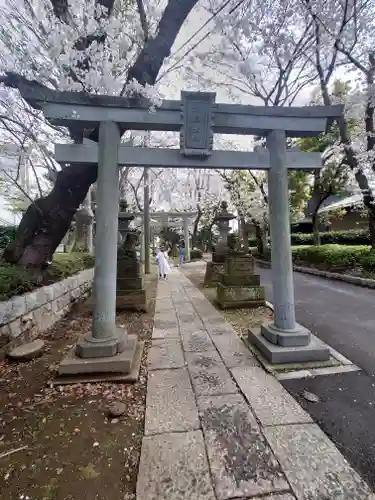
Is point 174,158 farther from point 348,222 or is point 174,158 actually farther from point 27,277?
point 348,222

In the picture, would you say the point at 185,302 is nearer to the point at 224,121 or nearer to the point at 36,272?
the point at 36,272

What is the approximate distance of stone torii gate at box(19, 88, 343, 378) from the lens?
3383 millimetres

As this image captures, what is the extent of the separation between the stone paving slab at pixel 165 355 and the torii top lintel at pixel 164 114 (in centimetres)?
338

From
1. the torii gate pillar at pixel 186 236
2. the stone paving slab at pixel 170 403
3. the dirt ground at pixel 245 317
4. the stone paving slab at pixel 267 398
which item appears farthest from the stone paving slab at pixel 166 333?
the torii gate pillar at pixel 186 236

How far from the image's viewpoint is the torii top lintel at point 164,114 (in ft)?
11.1

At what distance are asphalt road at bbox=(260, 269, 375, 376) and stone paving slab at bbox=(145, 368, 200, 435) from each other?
7.74 ft

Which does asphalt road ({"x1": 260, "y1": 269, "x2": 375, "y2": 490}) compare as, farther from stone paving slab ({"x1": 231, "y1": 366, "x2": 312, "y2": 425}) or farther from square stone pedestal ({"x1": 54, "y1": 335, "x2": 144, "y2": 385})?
square stone pedestal ({"x1": 54, "y1": 335, "x2": 144, "y2": 385})

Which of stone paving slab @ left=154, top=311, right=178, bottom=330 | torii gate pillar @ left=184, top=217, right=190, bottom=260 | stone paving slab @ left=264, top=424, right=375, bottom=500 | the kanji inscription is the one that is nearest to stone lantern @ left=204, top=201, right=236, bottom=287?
stone paving slab @ left=154, top=311, right=178, bottom=330

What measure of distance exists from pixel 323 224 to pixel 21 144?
904 inches

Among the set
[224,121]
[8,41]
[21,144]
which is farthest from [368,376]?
[8,41]

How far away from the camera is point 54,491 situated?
5.67ft

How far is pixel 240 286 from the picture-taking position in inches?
265

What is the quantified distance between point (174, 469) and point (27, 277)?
3.95 m

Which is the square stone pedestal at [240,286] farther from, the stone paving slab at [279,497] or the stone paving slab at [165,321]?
the stone paving slab at [279,497]
